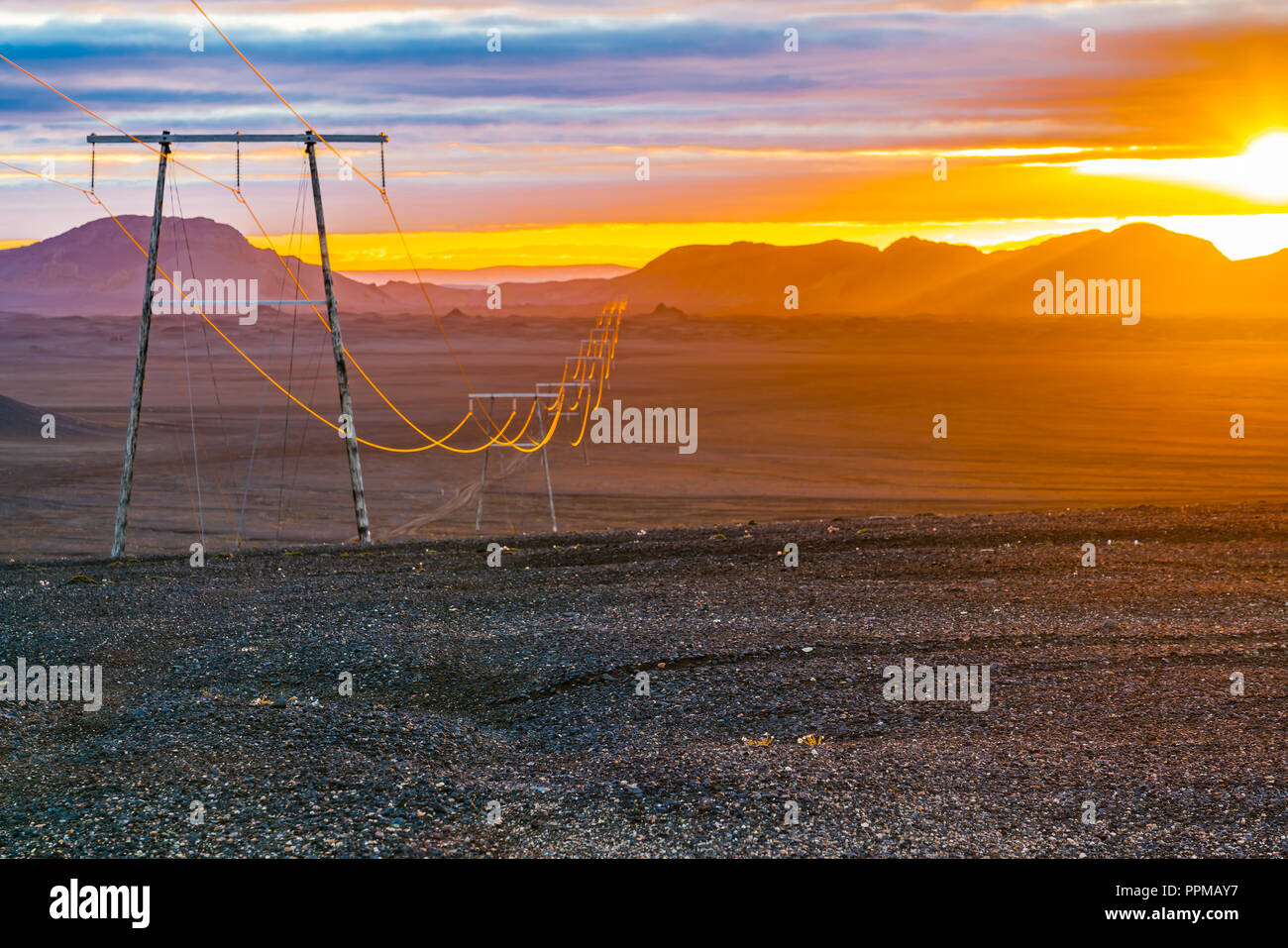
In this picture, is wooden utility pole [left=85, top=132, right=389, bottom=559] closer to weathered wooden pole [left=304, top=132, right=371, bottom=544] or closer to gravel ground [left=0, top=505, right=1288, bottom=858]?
weathered wooden pole [left=304, top=132, right=371, bottom=544]

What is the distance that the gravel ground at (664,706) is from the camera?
345 inches

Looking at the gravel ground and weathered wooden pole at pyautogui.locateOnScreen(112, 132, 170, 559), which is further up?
weathered wooden pole at pyautogui.locateOnScreen(112, 132, 170, 559)

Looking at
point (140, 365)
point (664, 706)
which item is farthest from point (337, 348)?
point (664, 706)

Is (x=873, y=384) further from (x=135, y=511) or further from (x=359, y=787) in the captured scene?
(x=359, y=787)

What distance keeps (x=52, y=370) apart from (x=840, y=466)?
249ft

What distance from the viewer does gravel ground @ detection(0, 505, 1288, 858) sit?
8773mm

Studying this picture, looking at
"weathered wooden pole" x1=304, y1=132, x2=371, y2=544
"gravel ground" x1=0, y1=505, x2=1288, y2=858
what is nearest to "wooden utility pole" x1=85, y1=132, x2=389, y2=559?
"weathered wooden pole" x1=304, y1=132, x2=371, y2=544

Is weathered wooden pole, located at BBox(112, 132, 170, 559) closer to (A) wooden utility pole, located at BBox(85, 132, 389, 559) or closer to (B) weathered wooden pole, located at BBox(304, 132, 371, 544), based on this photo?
(A) wooden utility pole, located at BBox(85, 132, 389, 559)

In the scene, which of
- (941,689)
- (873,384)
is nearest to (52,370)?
(873,384)

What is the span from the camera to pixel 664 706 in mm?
11836

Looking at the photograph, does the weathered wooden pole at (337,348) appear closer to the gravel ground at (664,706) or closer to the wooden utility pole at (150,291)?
the wooden utility pole at (150,291)

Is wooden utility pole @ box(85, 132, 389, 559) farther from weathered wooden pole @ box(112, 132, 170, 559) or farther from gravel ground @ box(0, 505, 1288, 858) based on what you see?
gravel ground @ box(0, 505, 1288, 858)

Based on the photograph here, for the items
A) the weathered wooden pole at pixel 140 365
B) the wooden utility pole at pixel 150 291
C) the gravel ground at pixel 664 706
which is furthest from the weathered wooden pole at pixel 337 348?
the gravel ground at pixel 664 706

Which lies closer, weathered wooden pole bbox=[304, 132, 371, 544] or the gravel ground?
the gravel ground
